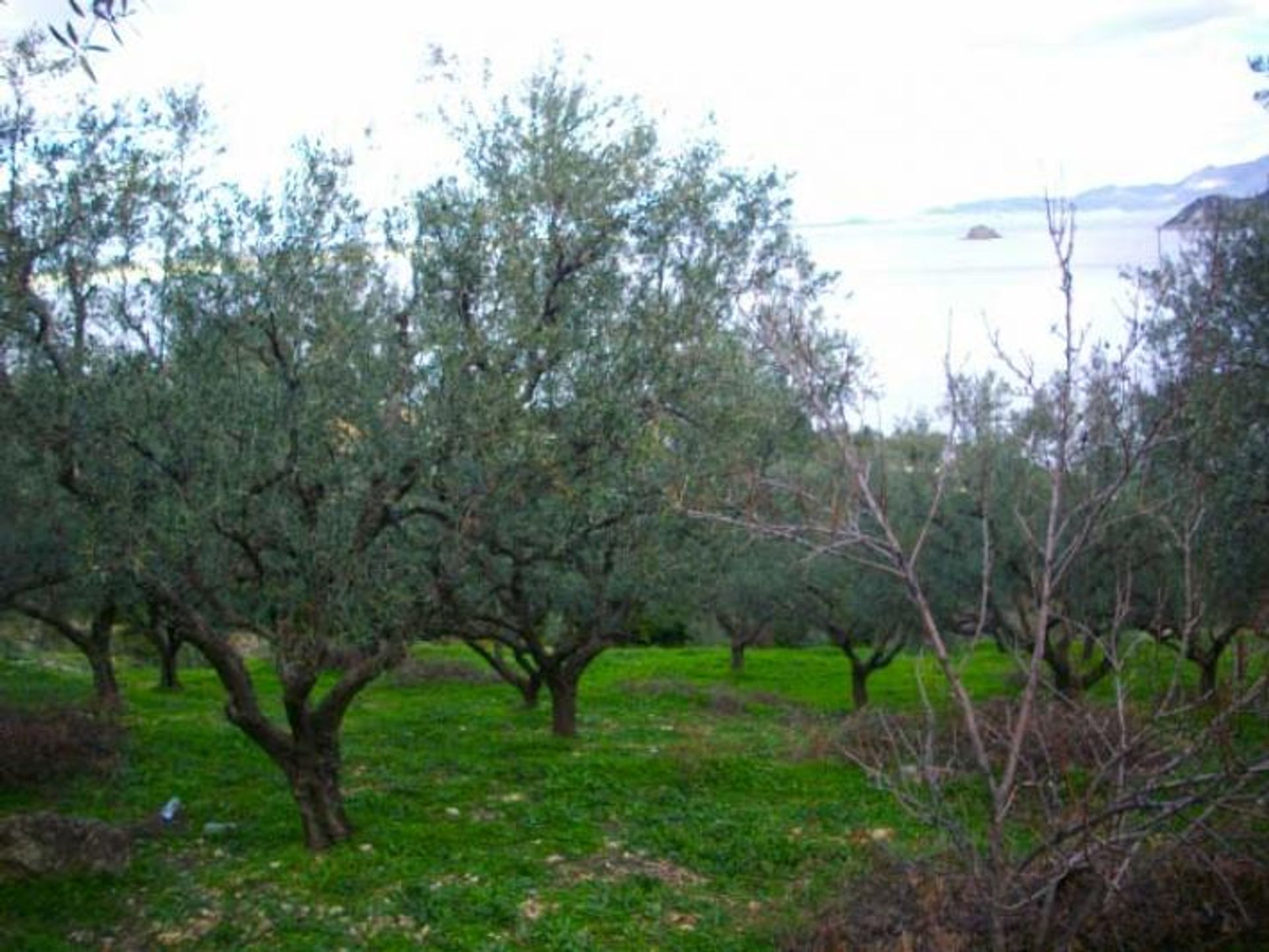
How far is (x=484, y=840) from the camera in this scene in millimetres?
11312

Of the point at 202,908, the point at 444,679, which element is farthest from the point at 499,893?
the point at 444,679

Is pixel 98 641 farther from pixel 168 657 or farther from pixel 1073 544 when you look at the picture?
pixel 1073 544

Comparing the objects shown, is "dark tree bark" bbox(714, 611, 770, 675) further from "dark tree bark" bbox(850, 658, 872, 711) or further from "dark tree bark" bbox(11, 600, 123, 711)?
"dark tree bark" bbox(11, 600, 123, 711)

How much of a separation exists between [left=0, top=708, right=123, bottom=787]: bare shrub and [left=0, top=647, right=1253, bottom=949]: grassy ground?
11.1 inches

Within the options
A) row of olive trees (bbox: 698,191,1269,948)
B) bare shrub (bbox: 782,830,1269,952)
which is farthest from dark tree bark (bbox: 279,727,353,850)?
bare shrub (bbox: 782,830,1269,952)

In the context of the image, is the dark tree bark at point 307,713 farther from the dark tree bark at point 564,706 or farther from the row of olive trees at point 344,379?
the dark tree bark at point 564,706

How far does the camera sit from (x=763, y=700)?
23.7 meters

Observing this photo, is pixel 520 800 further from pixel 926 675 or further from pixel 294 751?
pixel 926 675

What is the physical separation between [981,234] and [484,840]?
506 inches

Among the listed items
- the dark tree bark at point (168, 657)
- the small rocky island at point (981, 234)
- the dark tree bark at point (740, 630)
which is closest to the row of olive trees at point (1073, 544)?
the small rocky island at point (981, 234)

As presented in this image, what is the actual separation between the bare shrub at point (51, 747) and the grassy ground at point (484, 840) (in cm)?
28

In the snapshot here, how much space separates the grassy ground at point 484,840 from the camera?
9078 millimetres

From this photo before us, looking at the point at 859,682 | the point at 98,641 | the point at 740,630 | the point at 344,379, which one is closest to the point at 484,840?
the point at 344,379

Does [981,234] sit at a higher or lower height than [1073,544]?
higher
